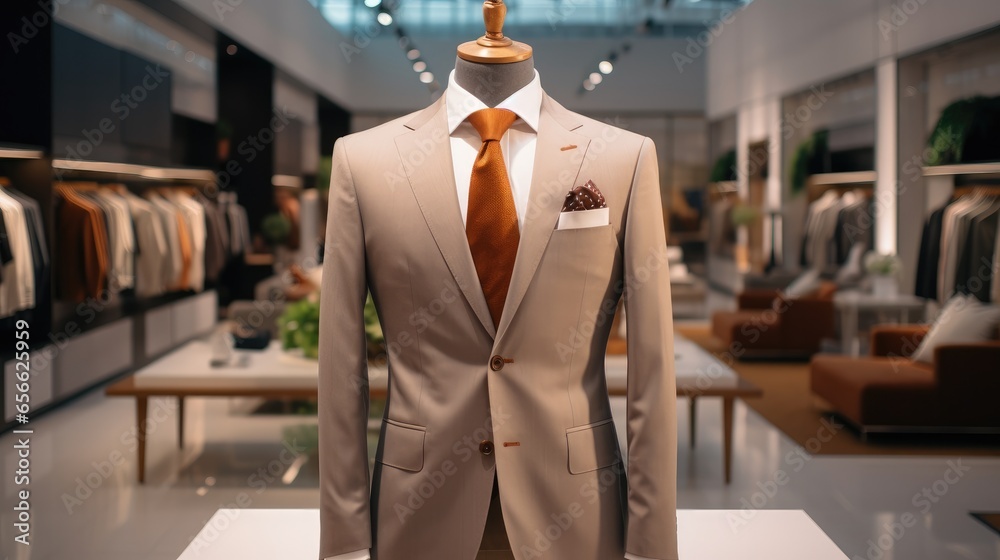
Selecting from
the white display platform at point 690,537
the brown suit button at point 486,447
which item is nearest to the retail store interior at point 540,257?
the white display platform at point 690,537

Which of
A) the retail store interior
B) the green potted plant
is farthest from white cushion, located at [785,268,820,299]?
the green potted plant

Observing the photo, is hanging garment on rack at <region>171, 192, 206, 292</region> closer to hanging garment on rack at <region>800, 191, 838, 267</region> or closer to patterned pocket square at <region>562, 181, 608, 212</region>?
hanging garment on rack at <region>800, 191, 838, 267</region>

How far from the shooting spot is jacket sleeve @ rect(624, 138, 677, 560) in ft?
4.59

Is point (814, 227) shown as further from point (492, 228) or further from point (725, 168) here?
point (492, 228)

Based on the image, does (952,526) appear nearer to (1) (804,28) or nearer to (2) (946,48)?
(2) (946,48)

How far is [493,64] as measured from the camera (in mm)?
1464

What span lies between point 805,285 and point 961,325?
118 inches

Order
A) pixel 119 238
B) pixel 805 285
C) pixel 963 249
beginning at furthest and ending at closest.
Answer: pixel 805 285, pixel 119 238, pixel 963 249

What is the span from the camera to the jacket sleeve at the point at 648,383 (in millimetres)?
1398

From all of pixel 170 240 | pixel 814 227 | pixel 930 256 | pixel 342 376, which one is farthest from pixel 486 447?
pixel 814 227

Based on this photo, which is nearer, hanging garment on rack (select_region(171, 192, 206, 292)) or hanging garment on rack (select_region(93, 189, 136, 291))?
hanging garment on rack (select_region(93, 189, 136, 291))

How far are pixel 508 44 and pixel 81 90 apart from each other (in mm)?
5638

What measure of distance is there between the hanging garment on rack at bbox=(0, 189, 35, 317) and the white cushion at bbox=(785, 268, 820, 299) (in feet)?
20.1

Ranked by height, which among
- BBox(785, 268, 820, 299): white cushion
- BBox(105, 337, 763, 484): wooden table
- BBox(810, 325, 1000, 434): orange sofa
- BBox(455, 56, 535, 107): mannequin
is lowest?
BBox(810, 325, 1000, 434): orange sofa
